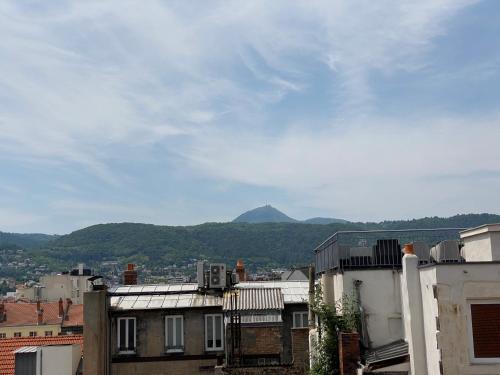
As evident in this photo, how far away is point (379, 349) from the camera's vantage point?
50.7 ft

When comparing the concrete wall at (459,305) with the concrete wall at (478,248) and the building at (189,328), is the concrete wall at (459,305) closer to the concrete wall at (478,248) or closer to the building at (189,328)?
the concrete wall at (478,248)

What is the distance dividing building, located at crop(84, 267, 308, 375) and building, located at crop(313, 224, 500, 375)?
32.4ft

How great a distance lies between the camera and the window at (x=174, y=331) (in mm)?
29094

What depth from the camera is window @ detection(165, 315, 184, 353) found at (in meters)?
29.1

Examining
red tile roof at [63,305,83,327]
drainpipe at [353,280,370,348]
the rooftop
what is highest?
the rooftop

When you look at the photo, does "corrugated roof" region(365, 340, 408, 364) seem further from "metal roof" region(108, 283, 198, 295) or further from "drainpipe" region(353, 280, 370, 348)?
"metal roof" region(108, 283, 198, 295)

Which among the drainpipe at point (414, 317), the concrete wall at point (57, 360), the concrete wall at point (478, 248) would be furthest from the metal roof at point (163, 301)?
the drainpipe at point (414, 317)

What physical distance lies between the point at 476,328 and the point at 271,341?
634 inches

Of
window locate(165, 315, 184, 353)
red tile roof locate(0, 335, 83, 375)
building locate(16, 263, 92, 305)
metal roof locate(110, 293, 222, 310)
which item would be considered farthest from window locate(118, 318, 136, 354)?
building locate(16, 263, 92, 305)

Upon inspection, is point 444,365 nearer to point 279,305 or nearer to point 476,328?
point 476,328

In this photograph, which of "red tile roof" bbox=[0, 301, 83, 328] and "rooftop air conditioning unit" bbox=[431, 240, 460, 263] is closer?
"rooftop air conditioning unit" bbox=[431, 240, 460, 263]

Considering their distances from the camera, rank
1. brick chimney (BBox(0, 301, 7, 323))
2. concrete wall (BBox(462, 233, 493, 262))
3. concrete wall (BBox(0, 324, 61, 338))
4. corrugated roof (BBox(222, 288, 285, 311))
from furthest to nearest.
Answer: brick chimney (BBox(0, 301, 7, 323))
concrete wall (BBox(0, 324, 61, 338))
corrugated roof (BBox(222, 288, 285, 311))
concrete wall (BBox(462, 233, 493, 262))

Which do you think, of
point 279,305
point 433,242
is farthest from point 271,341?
point 433,242

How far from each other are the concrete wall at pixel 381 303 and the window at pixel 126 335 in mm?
15583
